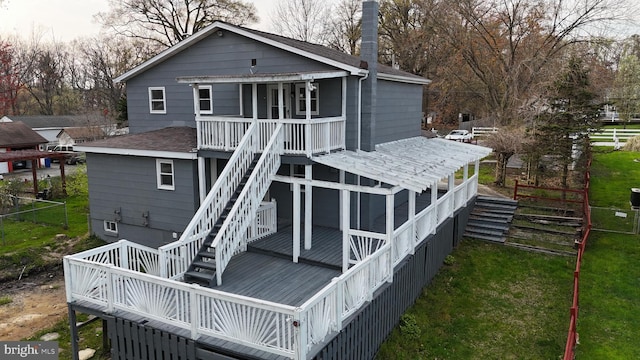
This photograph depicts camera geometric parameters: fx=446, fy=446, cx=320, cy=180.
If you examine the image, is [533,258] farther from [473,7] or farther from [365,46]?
[473,7]

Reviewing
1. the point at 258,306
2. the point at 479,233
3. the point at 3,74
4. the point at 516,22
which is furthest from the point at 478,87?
the point at 3,74

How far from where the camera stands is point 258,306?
6.84 m

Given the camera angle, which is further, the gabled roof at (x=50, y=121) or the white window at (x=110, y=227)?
the gabled roof at (x=50, y=121)

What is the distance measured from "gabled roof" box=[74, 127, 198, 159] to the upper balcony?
88 cm

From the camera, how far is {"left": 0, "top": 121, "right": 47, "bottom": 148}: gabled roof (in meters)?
33.0

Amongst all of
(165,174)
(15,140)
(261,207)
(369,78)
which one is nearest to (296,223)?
(261,207)

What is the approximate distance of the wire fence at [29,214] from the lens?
1770cm

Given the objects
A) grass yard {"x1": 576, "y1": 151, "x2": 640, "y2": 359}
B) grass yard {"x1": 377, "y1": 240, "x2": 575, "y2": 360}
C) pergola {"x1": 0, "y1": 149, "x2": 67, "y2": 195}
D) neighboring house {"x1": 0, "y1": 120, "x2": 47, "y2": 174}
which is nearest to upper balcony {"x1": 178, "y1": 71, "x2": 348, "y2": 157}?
grass yard {"x1": 377, "y1": 240, "x2": 575, "y2": 360}

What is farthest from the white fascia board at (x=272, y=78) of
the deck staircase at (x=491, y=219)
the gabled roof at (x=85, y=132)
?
the gabled roof at (x=85, y=132)

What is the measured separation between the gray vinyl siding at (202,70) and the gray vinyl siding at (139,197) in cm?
260

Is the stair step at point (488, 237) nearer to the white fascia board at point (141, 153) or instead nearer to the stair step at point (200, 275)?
the white fascia board at point (141, 153)

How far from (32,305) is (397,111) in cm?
1304

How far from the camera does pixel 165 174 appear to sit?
46.5 feet

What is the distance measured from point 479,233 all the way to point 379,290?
8.55m
